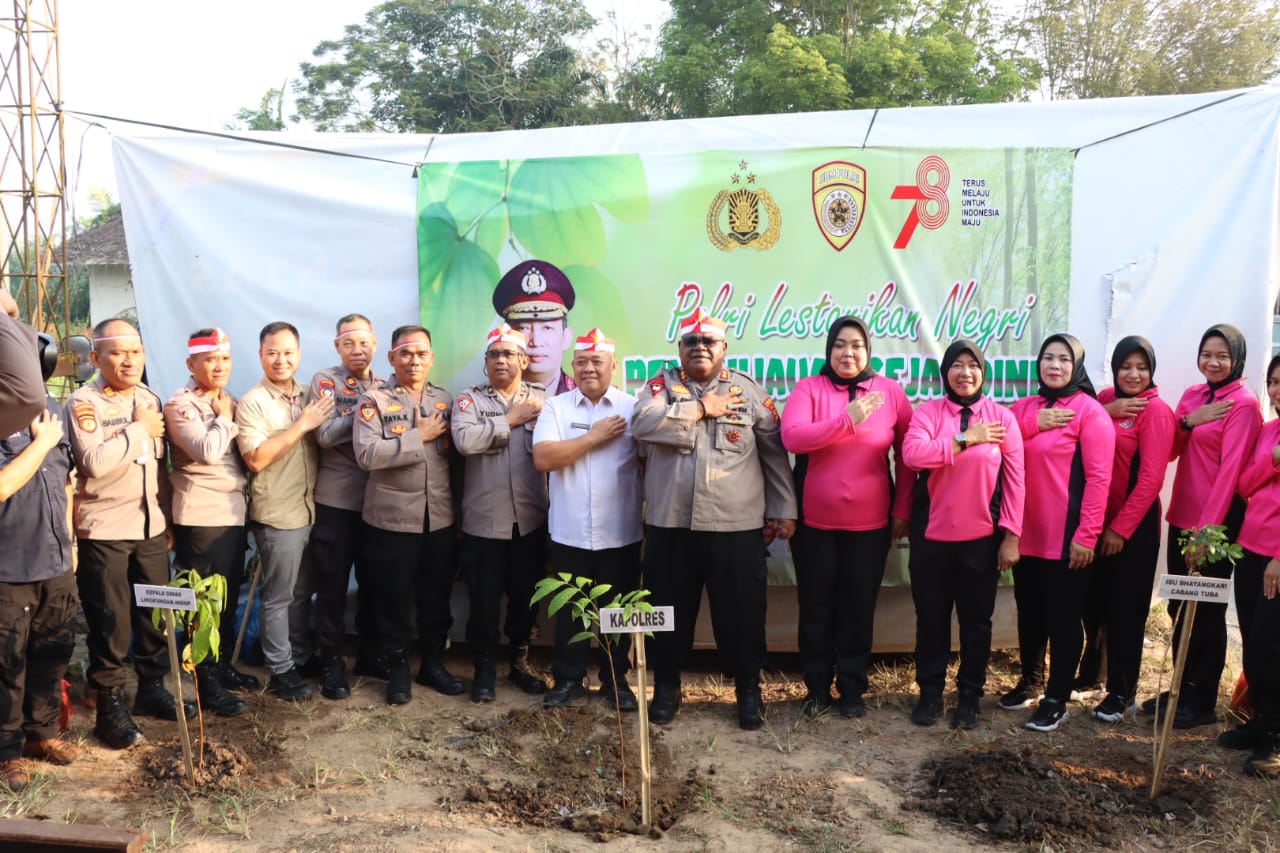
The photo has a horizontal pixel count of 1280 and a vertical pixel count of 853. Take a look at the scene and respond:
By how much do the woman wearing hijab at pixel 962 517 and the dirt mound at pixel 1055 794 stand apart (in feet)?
1.29

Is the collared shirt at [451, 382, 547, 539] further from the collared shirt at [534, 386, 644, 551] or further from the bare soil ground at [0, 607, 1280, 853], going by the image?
the bare soil ground at [0, 607, 1280, 853]

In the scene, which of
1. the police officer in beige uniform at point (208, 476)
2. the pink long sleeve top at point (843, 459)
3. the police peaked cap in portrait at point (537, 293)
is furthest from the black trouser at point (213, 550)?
the pink long sleeve top at point (843, 459)

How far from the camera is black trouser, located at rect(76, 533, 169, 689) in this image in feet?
11.8

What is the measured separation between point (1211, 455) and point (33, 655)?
4676mm

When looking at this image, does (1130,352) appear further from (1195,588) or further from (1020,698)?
(1020,698)

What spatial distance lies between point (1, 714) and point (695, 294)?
3.36 meters

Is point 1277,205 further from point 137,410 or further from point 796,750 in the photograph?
point 137,410

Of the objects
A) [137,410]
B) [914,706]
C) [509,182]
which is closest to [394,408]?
[137,410]

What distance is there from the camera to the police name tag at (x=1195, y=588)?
10.0 ft

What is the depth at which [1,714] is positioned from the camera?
3.31 meters

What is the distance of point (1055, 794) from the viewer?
3.17 metres

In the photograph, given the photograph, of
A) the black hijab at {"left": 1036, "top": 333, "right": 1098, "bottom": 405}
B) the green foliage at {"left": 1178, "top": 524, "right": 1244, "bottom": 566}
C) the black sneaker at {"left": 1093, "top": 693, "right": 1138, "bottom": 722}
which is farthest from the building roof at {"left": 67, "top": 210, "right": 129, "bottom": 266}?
the green foliage at {"left": 1178, "top": 524, "right": 1244, "bottom": 566}

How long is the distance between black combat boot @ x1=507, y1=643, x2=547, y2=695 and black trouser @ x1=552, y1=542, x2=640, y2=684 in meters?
0.19

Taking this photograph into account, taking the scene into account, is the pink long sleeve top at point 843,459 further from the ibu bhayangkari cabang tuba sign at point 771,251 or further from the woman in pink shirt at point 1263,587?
the woman in pink shirt at point 1263,587
